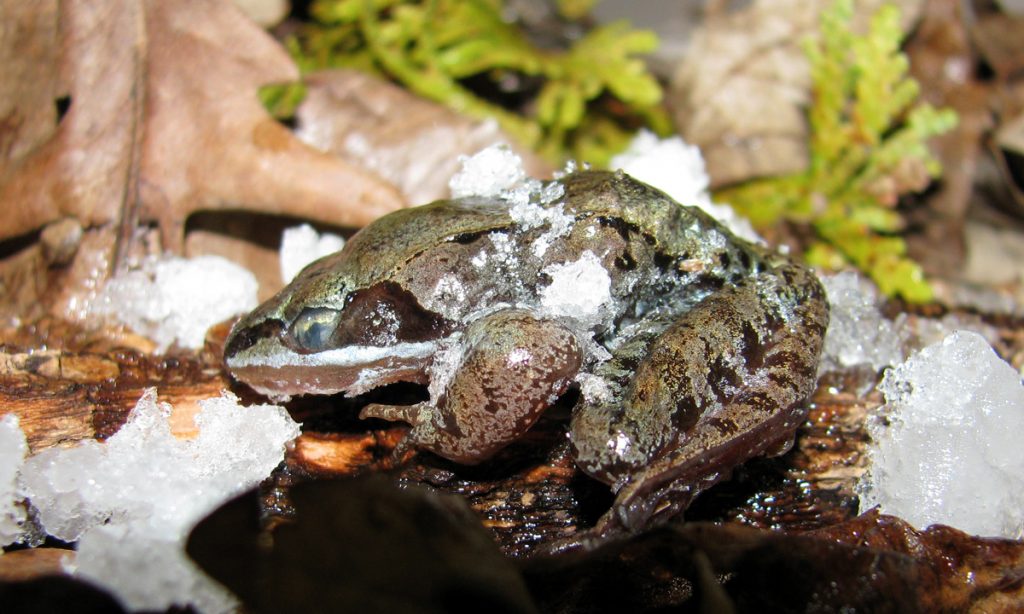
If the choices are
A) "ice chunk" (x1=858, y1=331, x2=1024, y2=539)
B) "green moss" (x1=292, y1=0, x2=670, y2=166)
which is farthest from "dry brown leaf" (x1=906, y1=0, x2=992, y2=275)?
"ice chunk" (x1=858, y1=331, x2=1024, y2=539)

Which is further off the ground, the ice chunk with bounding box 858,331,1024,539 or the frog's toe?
the ice chunk with bounding box 858,331,1024,539

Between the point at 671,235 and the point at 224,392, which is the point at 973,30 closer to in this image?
the point at 671,235

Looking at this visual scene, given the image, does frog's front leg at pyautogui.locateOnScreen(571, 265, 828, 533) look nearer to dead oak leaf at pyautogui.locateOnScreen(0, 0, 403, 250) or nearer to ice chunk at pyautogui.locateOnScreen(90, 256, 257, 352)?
dead oak leaf at pyautogui.locateOnScreen(0, 0, 403, 250)

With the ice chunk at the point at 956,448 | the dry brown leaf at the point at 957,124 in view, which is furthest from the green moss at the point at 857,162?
the ice chunk at the point at 956,448

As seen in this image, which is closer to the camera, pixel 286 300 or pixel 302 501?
pixel 302 501

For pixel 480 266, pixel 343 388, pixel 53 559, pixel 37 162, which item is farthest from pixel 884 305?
pixel 37 162

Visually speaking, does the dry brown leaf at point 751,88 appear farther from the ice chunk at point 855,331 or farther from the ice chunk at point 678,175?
the ice chunk at point 855,331

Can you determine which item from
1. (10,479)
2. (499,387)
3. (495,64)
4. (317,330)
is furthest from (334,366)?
(495,64)
